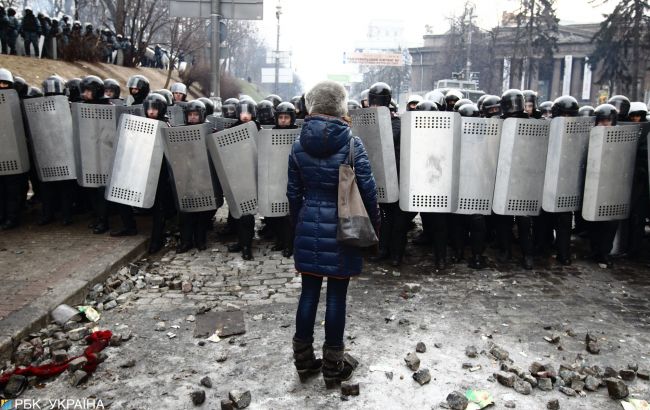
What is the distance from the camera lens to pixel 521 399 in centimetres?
340

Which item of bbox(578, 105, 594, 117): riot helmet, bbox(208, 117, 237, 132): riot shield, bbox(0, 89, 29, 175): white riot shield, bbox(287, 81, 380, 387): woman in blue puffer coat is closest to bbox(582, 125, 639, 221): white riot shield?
bbox(578, 105, 594, 117): riot helmet

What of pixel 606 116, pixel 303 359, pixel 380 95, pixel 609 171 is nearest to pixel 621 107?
pixel 606 116

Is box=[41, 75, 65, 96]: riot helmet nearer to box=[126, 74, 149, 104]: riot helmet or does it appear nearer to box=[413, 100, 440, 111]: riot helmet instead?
box=[126, 74, 149, 104]: riot helmet

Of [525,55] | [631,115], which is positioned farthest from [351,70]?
[631,115]

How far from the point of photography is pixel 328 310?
360cm

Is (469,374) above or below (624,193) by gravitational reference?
below

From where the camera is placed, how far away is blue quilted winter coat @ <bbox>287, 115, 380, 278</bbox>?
11.3 feet

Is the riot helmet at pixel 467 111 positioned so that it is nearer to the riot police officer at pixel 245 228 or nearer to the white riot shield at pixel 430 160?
the white riot shield at pixel 430 160

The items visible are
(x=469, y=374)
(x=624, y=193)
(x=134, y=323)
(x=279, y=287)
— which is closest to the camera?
(x=469, y=374)

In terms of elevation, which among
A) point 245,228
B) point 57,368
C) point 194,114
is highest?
point 194,114

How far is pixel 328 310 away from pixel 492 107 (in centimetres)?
442

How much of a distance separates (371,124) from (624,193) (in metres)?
2.99

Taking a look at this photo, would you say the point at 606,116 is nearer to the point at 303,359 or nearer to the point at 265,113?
the point at 265,113

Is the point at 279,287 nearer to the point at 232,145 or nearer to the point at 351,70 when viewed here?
the point at 232,145
